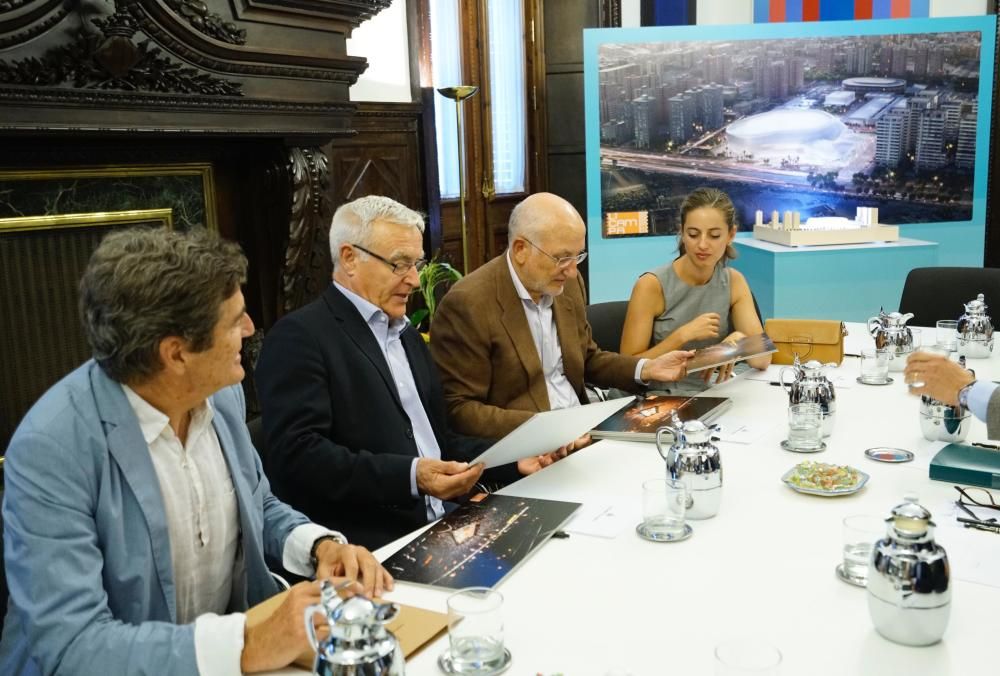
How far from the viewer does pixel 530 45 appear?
7023mm

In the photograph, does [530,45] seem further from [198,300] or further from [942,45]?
[198,300]

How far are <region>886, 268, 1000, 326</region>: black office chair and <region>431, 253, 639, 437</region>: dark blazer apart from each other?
2121 mm

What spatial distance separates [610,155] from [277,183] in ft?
9.41

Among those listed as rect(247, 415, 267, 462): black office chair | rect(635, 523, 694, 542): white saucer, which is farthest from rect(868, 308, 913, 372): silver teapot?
rect(247, 415, 267, 462): black office chair

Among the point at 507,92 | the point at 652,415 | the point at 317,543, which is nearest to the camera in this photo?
the point at 317,543

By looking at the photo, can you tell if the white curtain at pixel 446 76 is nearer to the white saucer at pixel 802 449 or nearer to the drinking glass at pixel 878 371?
the drinking glass at pixel 878 371

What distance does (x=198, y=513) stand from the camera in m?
1.53

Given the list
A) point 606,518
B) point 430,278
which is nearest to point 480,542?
point 606,518

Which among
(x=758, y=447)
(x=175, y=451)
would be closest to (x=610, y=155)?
(x=758, y=447)

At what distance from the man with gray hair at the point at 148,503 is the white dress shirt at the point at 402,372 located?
26.4 inches

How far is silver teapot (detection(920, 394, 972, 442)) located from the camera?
2.18 metres

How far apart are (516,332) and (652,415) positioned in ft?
1.52

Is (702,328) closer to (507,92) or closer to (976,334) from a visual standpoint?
(976,334)

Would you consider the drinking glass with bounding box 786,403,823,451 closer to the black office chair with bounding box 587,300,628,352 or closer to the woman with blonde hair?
the woman with blonde hair
